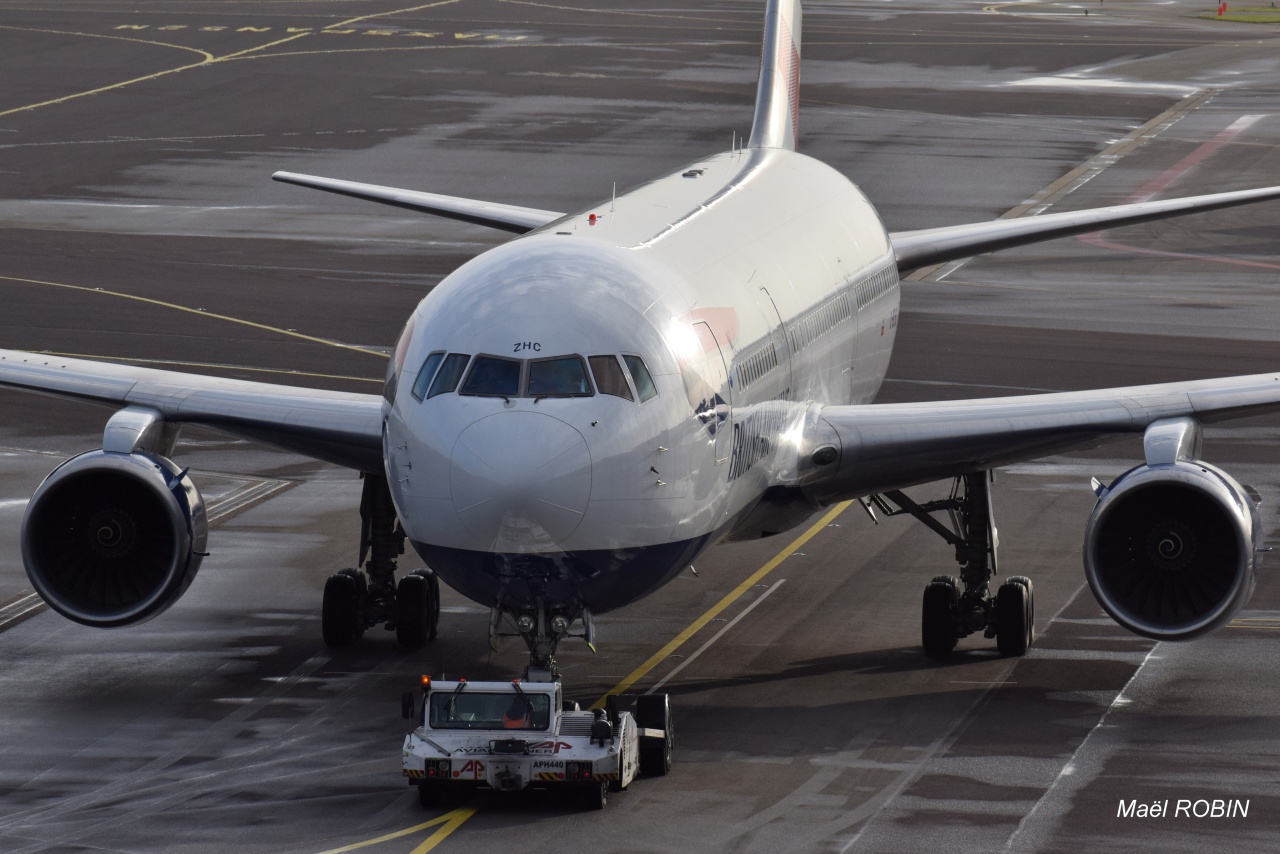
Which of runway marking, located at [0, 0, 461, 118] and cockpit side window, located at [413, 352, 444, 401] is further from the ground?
runway marking, located at [0, 0, 461, 118]

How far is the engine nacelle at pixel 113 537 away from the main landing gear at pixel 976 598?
8.61 metres

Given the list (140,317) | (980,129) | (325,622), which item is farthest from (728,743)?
(980,129)

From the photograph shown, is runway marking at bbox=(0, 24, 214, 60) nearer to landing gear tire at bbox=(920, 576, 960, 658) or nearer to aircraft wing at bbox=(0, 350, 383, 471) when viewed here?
aircraft wing at bbox=(0, 350, 383, 471)

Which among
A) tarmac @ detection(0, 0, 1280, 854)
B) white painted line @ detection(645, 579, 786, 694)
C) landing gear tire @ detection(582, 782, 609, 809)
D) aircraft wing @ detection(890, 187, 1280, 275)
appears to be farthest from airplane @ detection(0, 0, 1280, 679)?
aircraft wing @ detection(890, 187, 1280, 275)

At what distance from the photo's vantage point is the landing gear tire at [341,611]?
25.3 metres

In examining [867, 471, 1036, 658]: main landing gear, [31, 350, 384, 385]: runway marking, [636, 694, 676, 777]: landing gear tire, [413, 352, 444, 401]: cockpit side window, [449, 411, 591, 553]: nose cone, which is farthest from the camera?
[31, 350, 384, 385]: runway marking

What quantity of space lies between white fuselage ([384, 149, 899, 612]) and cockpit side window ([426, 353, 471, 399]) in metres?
0.08

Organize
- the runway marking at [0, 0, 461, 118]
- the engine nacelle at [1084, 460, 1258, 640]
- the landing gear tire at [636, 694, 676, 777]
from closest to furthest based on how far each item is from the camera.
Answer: the landing gear tire at [636, 694, 676, 777] → the engine nacelle at [1084, 460, 1258, 640] → the runway marking at [0, 0, 461, 118]

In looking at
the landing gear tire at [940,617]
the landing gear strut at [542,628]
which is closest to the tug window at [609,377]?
the landing gear strut at [542,628]

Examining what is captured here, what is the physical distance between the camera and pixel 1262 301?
158 feet

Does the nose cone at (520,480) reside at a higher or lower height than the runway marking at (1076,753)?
higher

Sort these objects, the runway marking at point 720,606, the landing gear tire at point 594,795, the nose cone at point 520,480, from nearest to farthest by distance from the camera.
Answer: the nose cone at point 520,480 < the landing gear tire at point 594,795 < the runway marking at point 720,606

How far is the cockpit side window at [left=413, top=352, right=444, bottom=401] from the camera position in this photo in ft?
Result: 63.4

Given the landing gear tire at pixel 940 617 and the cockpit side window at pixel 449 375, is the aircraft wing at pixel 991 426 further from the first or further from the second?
the cockpit side window at pixel 449 375
